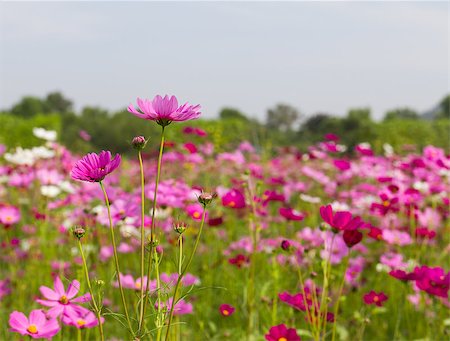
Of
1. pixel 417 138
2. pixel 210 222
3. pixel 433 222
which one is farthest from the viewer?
pixel 417 138

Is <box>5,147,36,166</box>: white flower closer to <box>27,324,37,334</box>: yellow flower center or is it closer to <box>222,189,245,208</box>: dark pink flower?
<box>222,189,245,208</box>: dark pink flower

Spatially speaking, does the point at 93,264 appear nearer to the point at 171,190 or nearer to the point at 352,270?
the point at 171,190

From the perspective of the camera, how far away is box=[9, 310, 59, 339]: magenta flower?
3.82 feet

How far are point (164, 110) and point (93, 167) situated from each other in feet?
0.53

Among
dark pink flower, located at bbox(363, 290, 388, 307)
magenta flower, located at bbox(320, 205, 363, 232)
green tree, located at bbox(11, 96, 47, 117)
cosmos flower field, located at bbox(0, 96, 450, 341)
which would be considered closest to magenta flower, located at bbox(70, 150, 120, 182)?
cosmos flower field, located at bbox(0, 96, 450, 341)

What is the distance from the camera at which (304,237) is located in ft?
8.07

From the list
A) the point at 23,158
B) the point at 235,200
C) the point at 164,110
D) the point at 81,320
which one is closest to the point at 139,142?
the point at 164,110

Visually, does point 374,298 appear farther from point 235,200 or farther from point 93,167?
point 93,167

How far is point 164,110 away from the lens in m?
0.96

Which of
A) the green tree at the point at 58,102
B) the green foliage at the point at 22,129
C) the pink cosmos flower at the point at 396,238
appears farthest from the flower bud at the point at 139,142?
the green tree at the point at 58,102

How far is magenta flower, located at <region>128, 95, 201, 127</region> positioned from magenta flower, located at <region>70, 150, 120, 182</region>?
0.31ft

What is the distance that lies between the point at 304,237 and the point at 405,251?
1.10 meters

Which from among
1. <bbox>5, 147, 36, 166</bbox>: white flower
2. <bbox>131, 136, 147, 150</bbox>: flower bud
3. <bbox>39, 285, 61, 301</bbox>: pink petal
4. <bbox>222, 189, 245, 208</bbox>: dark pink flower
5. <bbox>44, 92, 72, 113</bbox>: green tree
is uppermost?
<bbox>131, 136, 147, 150</bbox>: flower bud

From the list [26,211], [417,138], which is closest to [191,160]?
[26,211]
